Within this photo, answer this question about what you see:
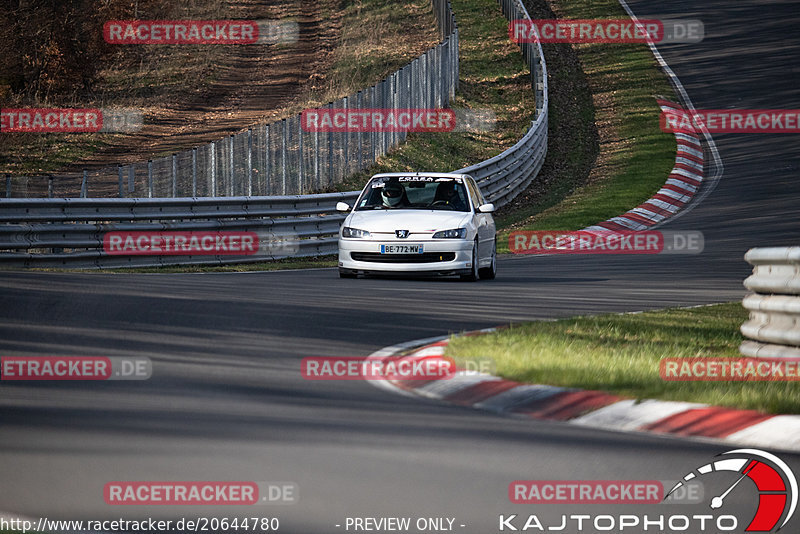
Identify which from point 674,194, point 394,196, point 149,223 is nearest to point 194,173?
point 149,223

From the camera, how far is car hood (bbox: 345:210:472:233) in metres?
18.0

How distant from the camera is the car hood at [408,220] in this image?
1800 cm

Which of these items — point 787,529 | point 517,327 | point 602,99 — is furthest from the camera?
point 602,99

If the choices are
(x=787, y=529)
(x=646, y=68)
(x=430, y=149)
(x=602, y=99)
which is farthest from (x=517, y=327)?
(x=646, y=68)

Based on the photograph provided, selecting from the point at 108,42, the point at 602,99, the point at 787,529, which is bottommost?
the point at 787,529

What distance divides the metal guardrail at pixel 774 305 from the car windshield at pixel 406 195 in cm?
934

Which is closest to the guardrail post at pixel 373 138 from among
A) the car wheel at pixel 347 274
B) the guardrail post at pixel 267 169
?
the guardrail post at pixel 267 169

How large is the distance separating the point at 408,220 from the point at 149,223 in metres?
4.69

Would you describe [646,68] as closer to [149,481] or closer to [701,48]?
[701,48]

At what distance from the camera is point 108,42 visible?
50.1 meters

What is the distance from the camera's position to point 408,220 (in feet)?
59.5

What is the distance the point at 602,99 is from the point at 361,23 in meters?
17.4

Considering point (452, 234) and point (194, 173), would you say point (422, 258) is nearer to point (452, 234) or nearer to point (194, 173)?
point (452, 234)

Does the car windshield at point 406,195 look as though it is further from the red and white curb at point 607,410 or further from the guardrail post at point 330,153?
the red and white curb at point 607,410
